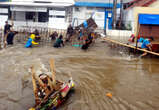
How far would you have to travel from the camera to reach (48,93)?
530 centimetres

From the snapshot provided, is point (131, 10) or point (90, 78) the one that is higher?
point (131, 10)

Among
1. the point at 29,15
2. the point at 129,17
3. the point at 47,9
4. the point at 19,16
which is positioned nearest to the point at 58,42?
the point at 47,9

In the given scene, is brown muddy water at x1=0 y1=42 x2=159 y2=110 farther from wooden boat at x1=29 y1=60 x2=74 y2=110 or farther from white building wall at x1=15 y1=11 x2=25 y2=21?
white building wall at x1=15 y1=11 x2=25 y2=21

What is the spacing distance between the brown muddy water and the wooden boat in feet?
1.04

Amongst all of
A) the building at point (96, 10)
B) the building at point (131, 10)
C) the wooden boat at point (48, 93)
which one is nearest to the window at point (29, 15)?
the building at point (96, 10)

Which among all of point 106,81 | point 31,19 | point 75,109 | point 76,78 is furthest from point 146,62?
point 31,19

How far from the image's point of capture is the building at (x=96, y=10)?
21.0 meters

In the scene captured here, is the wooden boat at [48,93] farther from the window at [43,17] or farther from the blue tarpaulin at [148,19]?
the window at [43,17]

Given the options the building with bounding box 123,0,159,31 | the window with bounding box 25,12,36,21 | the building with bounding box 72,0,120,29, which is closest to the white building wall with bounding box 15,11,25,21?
the window with bounding box 25,12,36,21

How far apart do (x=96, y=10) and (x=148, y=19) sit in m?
8.63

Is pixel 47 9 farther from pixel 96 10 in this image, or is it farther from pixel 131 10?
pixel 131 10

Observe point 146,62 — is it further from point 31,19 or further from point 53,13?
point 31,19

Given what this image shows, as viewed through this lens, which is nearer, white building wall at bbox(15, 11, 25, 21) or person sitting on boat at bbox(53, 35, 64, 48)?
person sitting on boat at bbox(53, 35, 64, 48)

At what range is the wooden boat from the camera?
5.02m
